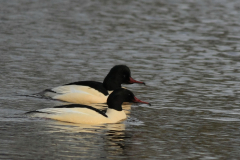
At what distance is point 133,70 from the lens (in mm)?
19031

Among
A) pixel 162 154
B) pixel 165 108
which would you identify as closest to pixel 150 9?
pixel 165 108

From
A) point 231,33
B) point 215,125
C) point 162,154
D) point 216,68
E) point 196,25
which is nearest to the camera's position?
point 162,154

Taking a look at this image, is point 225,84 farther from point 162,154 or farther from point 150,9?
point 150,9

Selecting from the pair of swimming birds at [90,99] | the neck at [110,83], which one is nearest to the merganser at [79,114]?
the pair of swimming birds at [90,99]

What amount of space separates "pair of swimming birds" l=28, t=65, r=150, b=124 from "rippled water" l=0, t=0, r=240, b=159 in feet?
0.91

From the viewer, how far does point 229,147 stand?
10750 millimetres

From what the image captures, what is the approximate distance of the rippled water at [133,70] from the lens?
10.6 meters

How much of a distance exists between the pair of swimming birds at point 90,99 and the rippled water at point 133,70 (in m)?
0.28

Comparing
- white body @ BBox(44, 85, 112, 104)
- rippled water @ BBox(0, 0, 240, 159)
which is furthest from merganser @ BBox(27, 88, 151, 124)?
white body @ BBox(44, 85, 112, 104)

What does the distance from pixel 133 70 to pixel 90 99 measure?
3.91m

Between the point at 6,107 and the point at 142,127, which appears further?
the point at 6,107

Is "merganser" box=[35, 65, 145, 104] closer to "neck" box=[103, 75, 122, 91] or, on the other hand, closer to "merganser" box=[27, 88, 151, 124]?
"neck" box=[103, 75, 122, 91]

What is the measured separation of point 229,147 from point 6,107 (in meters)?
5.33

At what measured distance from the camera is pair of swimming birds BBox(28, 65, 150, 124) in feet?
40.4
